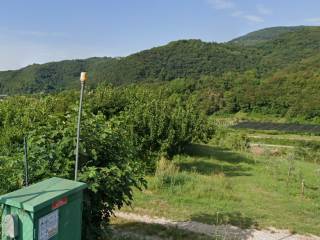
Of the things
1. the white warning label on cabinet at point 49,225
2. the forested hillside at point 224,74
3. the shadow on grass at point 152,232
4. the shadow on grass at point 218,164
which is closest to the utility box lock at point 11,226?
the white warning label on cabinet at point 49,225

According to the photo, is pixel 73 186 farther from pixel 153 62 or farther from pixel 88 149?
pixel 153 62

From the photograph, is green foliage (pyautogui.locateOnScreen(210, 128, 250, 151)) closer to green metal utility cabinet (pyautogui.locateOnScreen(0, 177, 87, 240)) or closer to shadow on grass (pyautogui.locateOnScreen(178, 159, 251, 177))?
shadow on grass (pyautogui.locateOnScreen(178, 159, 251, 177))

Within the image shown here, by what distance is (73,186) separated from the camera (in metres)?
4.26

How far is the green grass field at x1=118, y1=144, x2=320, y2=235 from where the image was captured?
31.7ft

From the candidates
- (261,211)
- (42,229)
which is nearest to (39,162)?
(42,229)

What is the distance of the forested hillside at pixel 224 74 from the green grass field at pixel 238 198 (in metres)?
33.7

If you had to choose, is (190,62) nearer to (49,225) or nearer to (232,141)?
(232,141)

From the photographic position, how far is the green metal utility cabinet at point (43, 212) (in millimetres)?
3670

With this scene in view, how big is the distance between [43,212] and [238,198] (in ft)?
30.6

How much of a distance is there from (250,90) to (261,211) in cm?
7530

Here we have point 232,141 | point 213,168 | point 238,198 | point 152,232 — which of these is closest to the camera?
point 152,232

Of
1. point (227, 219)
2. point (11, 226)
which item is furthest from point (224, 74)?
point (11, 226)

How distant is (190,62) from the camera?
138625mm

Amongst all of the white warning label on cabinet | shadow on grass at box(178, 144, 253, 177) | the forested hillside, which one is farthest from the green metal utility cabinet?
the forested hillside
